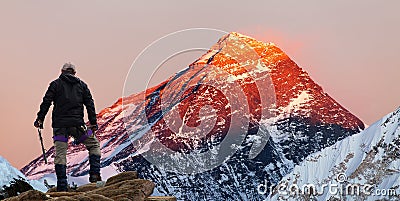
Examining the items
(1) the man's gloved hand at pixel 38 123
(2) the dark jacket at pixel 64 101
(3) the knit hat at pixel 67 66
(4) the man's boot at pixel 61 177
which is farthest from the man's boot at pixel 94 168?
(3) the knit hat at pixel 67 66

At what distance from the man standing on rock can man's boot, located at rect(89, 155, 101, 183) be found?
0.72 meters

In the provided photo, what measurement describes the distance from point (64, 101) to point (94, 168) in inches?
95.2

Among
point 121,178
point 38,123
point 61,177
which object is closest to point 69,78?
point 38,123

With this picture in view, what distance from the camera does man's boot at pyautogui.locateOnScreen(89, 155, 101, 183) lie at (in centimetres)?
1831

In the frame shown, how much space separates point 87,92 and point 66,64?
97 centimetres

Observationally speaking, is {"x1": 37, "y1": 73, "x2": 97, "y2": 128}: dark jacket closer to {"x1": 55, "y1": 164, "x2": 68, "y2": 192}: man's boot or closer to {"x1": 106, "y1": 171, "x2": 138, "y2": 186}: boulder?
{"x1": 55, "y1": 164, "x2": 68, "y2": 192}: man's boot

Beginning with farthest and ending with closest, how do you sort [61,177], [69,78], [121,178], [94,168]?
1. [121,178]
2. [94,168]
3. [61,177]
4. [69,78]

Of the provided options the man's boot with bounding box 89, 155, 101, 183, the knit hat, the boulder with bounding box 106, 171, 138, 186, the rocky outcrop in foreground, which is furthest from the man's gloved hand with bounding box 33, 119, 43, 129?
the boulder with bounding box 106, 171, 138, 186

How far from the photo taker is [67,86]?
57.2 feet

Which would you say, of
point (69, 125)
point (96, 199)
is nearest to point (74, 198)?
point (96, 199)

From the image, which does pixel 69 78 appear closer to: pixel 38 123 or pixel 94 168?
pixel 38 123

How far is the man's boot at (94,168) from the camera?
721 inches

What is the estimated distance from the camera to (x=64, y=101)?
1731cm

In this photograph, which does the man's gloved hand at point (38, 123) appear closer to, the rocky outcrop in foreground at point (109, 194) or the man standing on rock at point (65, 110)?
the man standing on rock at point (65, 110)
